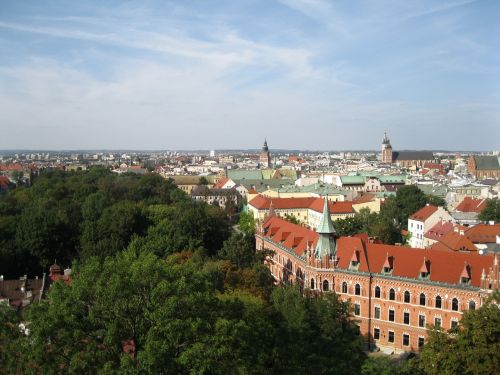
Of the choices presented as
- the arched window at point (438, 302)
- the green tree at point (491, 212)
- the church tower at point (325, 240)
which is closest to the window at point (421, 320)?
the arched window at point (438, 302)

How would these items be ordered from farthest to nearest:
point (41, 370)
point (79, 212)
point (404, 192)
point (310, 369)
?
point (404, 192)
point (79, 212)
point (310, 369)
point (41, 370)

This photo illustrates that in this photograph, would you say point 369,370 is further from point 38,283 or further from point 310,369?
point 38,283

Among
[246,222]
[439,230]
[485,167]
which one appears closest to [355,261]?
[439,230]

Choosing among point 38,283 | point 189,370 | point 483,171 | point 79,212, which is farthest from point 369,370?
point 483,171

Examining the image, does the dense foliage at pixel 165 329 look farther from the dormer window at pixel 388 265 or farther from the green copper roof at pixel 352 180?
the green copper roof at pixel 352 180

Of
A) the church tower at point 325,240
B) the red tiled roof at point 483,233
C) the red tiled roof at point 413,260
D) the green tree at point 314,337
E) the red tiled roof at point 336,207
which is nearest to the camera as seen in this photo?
the green tree at point 314,337

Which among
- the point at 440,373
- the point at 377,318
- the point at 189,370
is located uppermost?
the point at 189,370

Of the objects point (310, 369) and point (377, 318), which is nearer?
point (310, 369)
